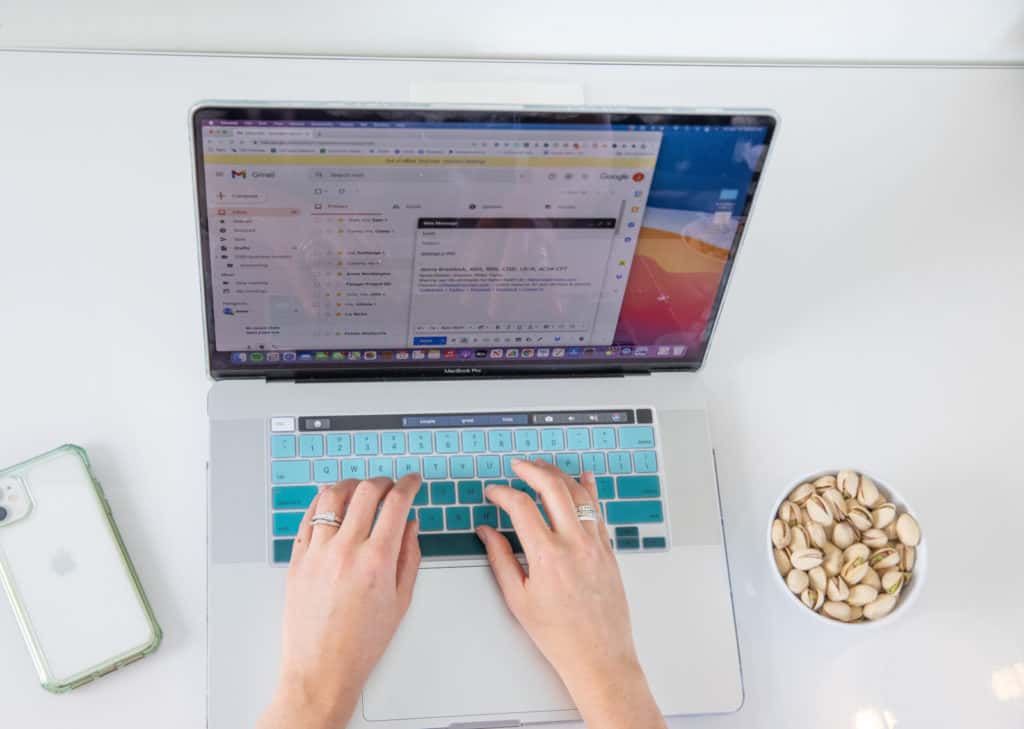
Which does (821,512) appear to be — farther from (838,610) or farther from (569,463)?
(569,463)

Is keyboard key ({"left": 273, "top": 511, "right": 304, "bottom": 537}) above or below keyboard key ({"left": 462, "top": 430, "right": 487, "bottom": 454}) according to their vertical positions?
below

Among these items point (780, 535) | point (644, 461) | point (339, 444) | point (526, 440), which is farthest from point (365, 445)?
point (780, 535)

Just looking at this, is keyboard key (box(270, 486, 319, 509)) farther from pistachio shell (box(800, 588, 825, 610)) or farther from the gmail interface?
pistachio shell (box(800, 588, 825, 610))

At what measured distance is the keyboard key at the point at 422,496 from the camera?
72 centimetres

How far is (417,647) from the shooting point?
68 cm

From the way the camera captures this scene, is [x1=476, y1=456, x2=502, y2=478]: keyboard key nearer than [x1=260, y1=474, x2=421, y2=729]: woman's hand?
No

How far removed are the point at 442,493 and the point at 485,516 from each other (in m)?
0.04

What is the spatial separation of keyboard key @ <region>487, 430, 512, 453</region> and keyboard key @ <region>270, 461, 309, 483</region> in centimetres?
15

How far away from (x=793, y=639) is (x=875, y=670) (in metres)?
0.07

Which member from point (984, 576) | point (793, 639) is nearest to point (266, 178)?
point (793, 639)

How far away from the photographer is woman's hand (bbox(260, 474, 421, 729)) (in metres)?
0.63

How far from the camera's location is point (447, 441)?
74 cm

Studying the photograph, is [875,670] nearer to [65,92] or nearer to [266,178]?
[266,178]

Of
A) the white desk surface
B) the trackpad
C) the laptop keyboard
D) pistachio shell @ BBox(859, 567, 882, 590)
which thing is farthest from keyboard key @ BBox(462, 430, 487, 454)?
pistachio shell @ BBox(859, 567, 882, 590)
